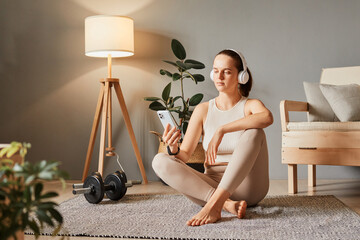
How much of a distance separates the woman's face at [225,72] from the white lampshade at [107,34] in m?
1.29

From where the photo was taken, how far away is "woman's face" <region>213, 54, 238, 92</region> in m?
2.14

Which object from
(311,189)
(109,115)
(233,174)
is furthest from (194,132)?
(109,115)

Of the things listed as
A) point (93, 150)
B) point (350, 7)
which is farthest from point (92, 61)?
point (350, 7)

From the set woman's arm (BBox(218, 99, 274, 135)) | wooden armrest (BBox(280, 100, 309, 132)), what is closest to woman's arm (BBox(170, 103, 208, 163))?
woman's arm (BBox(218, 99, 274, 135))

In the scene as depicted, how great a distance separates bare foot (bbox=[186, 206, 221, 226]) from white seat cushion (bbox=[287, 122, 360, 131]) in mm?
1037

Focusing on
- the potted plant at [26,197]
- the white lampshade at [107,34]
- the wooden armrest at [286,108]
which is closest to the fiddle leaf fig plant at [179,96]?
the white lampshade at [107,34]

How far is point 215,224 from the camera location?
1880mm

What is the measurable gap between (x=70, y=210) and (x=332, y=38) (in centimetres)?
235

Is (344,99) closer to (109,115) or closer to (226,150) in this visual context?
(226,150)

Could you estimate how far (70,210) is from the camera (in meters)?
2.30

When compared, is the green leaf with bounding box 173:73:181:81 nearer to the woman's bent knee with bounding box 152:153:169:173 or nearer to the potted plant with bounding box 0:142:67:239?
the woman's bent knee with bounding box 152:153:169:173

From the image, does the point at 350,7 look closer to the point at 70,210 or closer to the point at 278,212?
the point at 278,212

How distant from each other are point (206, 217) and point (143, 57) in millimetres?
2065

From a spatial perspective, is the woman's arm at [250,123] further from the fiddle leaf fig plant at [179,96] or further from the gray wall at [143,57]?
the gray wall at [143,57]
